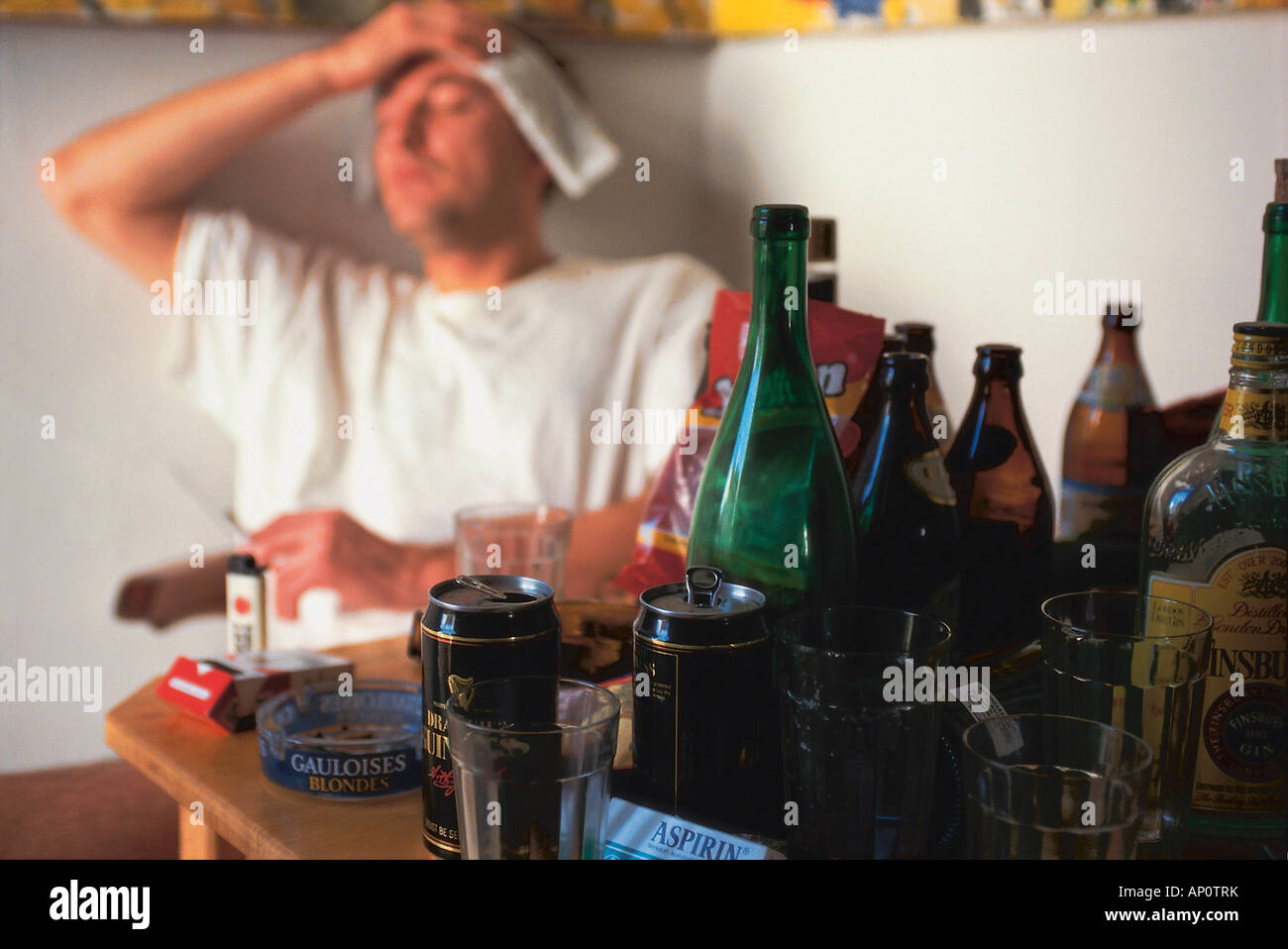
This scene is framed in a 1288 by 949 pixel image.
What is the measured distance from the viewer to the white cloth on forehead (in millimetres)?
2066

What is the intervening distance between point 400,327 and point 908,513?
5.05 ft

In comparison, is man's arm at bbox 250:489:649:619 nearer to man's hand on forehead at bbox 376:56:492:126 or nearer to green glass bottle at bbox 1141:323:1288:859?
man's hand on forehead at bbox 376:56:492:126

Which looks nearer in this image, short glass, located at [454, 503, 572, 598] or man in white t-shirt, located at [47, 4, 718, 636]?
short glass, located at [454, 503, 572, 598]

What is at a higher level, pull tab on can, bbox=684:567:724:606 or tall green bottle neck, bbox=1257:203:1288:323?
tall green bottle neck, bbox=1257:203:1288:323

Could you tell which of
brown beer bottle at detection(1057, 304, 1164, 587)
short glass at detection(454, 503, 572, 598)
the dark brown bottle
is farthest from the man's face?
the dark brown bottle

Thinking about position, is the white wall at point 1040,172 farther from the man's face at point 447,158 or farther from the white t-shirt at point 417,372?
the man's face at point 447,158

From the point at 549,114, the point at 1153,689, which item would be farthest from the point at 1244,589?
the point at 549,114

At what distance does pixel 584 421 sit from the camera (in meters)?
2.14

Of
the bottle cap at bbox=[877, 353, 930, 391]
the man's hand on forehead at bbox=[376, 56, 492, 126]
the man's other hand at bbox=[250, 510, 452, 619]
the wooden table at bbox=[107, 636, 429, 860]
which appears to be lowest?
the man's other hand at bbox=[250, 510, 452, 619]

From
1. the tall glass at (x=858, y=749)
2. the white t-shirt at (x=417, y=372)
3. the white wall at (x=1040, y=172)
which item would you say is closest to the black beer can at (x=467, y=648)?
the tall glass at (x=858, y=749)

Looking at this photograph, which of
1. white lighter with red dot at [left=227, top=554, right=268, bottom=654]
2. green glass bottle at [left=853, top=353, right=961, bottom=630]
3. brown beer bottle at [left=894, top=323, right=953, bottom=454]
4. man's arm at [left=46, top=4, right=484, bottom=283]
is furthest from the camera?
man's arm at [left=46, top=4, right=484, bottom=283]

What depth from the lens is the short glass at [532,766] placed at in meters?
0.53

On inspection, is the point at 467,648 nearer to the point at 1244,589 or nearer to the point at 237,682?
the point at 237,682

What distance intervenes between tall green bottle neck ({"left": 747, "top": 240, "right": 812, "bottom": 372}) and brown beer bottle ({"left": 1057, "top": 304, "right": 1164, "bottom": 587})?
0.33 meters
